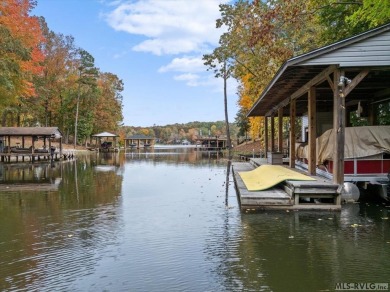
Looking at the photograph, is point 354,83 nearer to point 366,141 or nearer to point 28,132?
point 366,141

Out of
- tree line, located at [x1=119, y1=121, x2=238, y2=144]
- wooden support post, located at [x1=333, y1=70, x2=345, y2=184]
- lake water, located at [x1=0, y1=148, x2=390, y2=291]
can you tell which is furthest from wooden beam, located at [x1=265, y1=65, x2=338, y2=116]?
tree line, located at [x1=119, y1=121, x2=238, y2=144]

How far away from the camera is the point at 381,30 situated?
9406 mm

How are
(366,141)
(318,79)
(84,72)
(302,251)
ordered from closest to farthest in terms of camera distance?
(302,251), (366,141), (318,79), (84,72)

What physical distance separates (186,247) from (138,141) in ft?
244

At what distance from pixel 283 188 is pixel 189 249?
535 cm

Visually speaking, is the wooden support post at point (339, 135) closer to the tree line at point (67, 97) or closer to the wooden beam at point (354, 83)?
the wooden beam at point (354, 83)

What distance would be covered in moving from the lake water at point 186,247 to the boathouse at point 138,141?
6835 cm

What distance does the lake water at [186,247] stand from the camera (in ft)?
15.6

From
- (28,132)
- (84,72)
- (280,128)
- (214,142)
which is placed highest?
(84,72)

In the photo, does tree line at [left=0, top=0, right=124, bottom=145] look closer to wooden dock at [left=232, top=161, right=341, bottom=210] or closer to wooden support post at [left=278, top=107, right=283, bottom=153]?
wooden support post at [left=278, top=107, right=283, bottom=153]

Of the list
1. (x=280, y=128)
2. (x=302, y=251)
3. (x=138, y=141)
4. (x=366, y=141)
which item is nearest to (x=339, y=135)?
(x=366, y=141)

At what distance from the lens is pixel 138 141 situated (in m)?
79.5

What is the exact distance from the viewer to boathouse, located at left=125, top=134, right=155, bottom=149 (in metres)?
79.8

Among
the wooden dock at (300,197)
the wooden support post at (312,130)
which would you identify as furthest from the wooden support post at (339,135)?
the wooden support post at (312,130)
